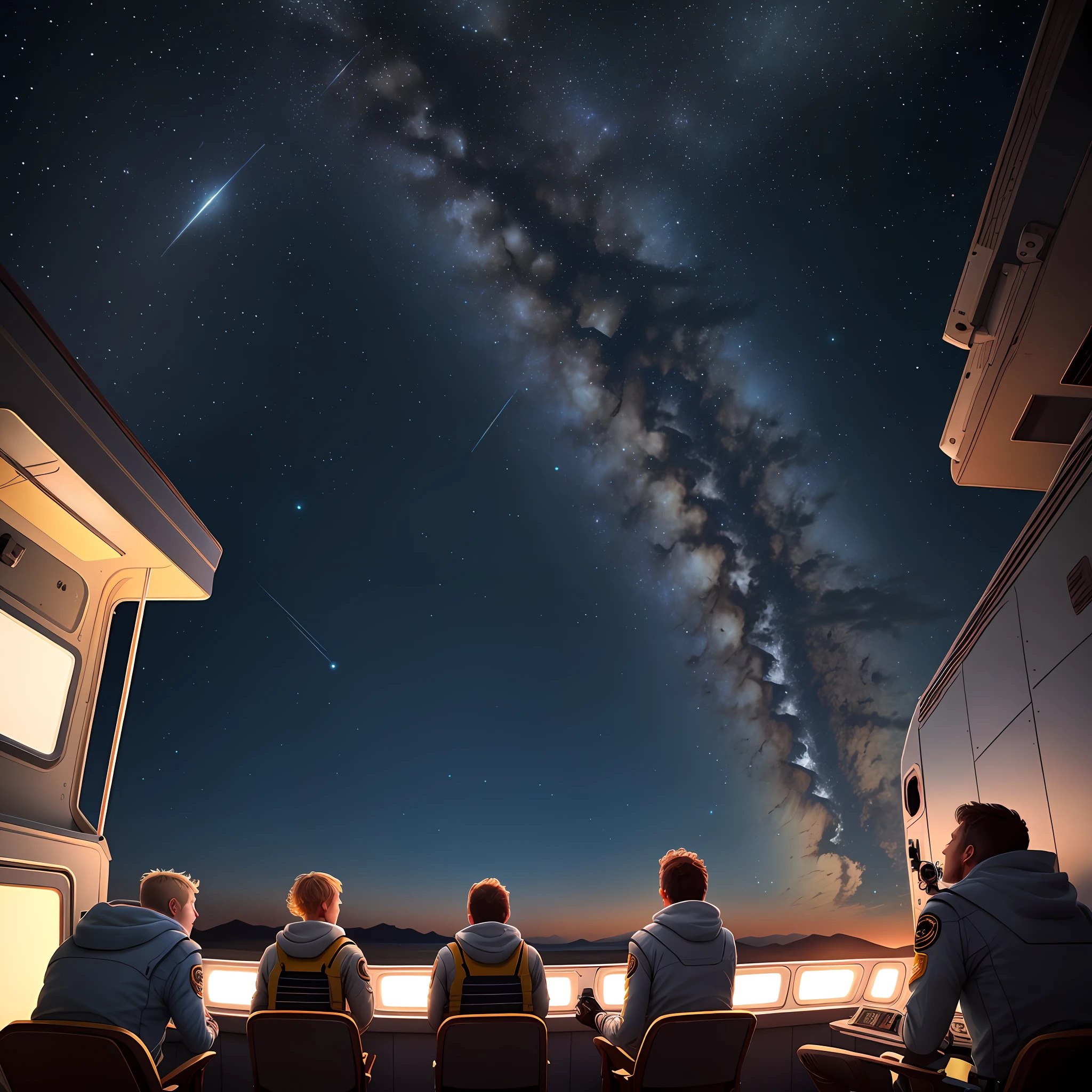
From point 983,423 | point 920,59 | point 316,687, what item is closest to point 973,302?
point 983,423

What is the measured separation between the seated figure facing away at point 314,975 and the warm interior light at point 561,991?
1.46m

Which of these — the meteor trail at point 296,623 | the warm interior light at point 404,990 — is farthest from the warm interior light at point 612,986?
the meteor trail at point 296,623

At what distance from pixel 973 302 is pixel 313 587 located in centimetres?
1331

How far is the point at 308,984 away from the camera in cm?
288

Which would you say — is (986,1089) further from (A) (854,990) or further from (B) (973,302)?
(B) (973,302)

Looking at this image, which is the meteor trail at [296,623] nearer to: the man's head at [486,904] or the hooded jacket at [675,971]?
the man's head at [486,904]

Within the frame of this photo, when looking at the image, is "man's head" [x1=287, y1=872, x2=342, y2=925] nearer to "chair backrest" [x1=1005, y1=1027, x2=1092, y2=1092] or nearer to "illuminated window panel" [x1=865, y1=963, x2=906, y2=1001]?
"chair backrest" [x1=1005, y1=1027, x2=1092, y2=1092]

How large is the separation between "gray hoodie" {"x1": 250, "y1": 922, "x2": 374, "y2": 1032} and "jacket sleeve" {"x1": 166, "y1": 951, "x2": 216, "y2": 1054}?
32 centimetres

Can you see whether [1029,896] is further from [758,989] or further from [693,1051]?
[758,989]

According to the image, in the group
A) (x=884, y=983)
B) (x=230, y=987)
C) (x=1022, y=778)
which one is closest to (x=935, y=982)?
(x=1022, y=778)

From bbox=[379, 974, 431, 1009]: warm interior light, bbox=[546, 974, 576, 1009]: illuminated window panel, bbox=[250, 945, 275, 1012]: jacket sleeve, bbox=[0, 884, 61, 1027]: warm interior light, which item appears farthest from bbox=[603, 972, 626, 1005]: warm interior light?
bbox=[0, 884, 61, 1027]: warm interior light

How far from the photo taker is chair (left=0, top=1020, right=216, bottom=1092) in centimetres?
209

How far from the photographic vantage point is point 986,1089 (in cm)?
183

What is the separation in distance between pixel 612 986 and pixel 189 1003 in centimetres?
244
